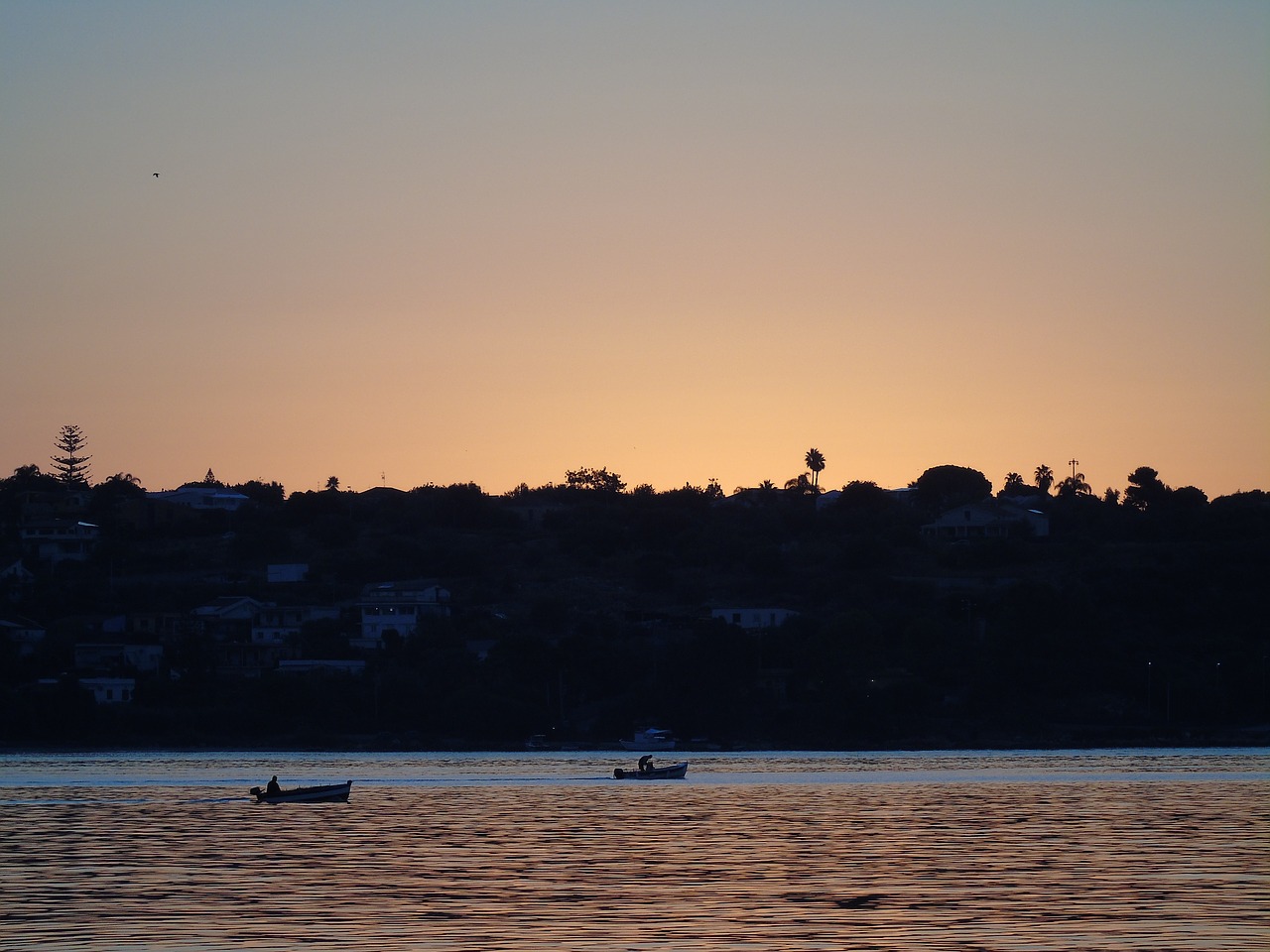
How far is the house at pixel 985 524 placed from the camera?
175625mm

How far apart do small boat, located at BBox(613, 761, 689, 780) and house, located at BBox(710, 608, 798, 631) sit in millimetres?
48121

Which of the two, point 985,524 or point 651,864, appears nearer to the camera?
point 651,864

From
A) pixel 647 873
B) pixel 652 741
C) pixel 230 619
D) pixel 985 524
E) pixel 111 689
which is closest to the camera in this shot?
pixel 647 873

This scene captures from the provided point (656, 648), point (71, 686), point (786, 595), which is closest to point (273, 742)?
point (71, 686)

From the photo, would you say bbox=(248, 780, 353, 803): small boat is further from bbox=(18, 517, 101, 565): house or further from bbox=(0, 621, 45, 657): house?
bbox=(18, 517, 101, 565): house

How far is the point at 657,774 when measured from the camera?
8925cm

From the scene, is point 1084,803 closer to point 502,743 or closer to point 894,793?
point 894,793

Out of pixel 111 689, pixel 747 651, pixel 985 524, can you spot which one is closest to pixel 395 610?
pixel 111 689

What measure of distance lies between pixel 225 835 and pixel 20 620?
97271mm

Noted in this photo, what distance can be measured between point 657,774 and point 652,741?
22.8m

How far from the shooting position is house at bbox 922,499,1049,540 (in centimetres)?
17562

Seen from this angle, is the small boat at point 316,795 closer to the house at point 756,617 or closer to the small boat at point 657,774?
the small boat at point 657,774

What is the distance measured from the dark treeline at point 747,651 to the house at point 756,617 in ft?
8.58

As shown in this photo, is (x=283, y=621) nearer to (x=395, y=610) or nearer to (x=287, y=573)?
(x=395, y=610)
